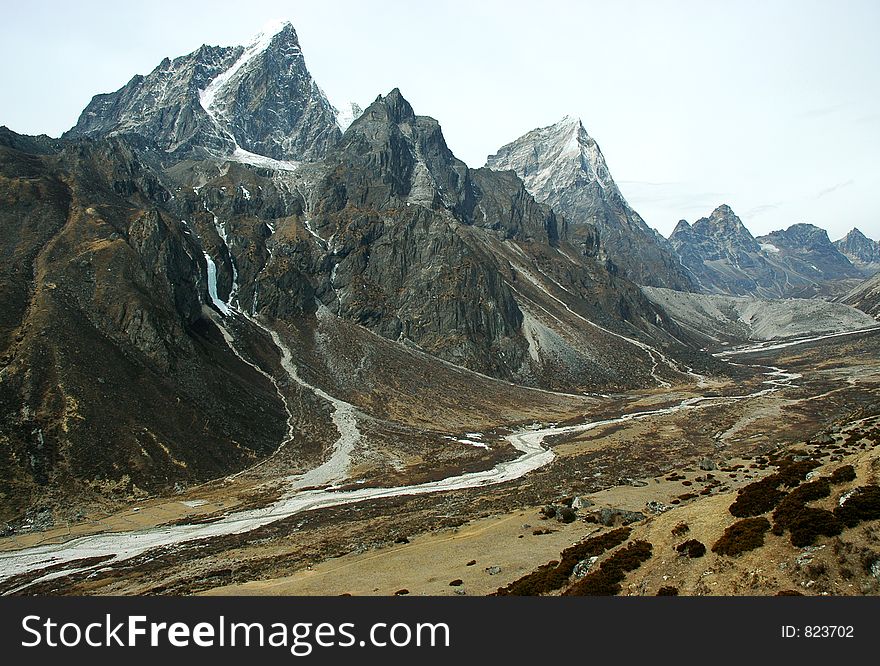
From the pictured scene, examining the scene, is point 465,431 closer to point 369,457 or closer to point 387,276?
point 369,457

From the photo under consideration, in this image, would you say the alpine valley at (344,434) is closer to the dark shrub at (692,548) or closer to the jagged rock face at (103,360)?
the dark shrub at (692,548)

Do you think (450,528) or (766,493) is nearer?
(766,493)

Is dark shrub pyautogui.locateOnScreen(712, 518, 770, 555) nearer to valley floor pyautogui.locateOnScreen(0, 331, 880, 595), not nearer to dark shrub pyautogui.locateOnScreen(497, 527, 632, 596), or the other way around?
valley floor pyautogui.locateOnScreen(0, 331, 880, 595)

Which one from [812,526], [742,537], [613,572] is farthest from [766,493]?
[613,572]

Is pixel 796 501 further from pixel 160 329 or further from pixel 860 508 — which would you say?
pixel 160 329

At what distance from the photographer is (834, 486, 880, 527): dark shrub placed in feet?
63.3

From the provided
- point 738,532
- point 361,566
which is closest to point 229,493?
point 361,566

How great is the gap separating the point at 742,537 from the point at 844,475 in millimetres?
5767

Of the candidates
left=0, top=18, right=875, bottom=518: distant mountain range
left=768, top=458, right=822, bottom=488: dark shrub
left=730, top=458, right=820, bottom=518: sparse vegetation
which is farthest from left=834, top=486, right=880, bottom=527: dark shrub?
left=0, top=18, right=875, bottom=518: distant mountain range

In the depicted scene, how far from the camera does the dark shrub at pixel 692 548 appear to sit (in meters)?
22.7

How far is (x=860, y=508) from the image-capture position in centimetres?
1969

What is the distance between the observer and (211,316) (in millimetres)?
147875

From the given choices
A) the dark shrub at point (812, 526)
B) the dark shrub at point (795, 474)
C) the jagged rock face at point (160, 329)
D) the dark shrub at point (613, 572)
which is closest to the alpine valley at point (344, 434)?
the dark shrub at point (812, 526)

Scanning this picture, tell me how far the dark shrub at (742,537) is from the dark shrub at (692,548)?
58cm
